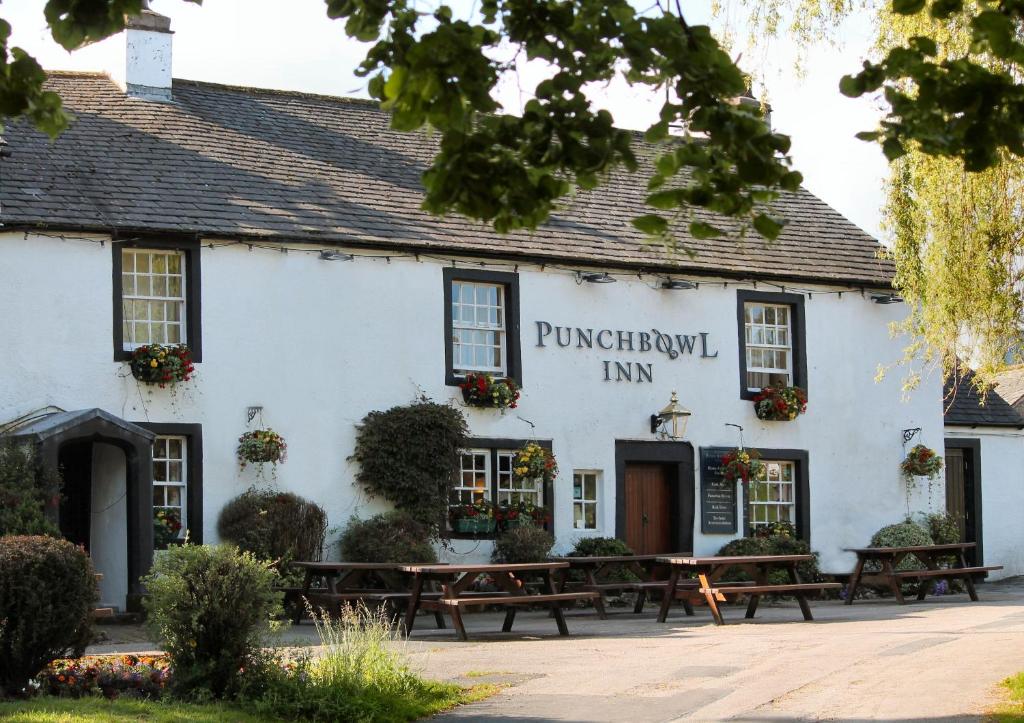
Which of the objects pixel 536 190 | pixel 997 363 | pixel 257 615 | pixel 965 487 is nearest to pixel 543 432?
pixel 997 363

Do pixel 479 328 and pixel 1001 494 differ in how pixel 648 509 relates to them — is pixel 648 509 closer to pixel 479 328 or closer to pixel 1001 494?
pixel 479 328

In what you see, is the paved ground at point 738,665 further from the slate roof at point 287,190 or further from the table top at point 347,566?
the slate roof at point 287,190

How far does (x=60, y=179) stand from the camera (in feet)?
64.8

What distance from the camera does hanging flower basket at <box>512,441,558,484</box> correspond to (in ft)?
70.1

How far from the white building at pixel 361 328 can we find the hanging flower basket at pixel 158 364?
31cm

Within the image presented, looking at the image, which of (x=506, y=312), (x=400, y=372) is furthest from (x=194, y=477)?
(x=506, y=312)

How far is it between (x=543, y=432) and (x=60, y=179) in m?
7.60

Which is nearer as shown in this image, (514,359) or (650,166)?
(514,359)

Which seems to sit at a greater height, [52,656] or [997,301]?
[997,301]

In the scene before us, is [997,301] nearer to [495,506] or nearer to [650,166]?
[495,506]

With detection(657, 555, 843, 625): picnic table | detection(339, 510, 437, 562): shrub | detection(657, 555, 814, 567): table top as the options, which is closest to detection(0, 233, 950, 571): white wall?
detection(339, 510, 437, 562): shrub

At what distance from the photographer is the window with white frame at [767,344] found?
24.0m

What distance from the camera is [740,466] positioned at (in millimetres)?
23016

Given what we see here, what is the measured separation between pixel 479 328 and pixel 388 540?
151 inches
